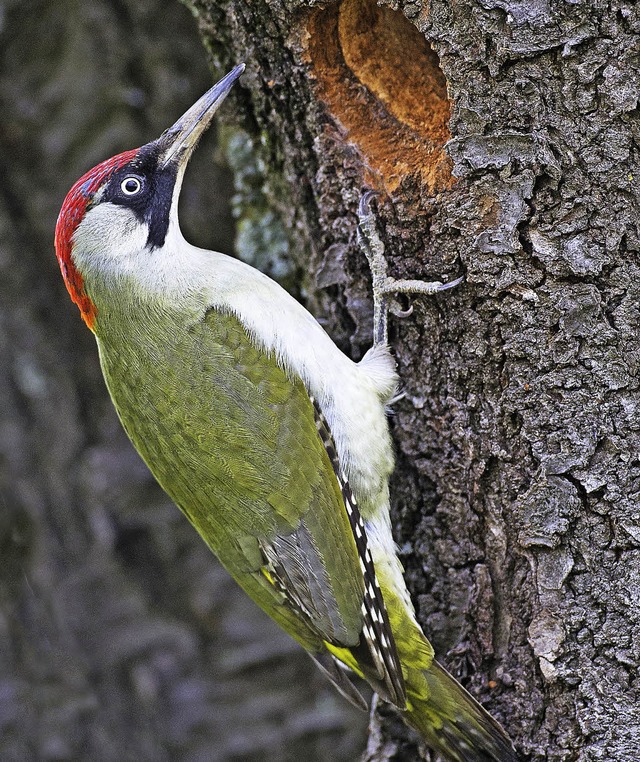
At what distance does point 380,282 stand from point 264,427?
566mm

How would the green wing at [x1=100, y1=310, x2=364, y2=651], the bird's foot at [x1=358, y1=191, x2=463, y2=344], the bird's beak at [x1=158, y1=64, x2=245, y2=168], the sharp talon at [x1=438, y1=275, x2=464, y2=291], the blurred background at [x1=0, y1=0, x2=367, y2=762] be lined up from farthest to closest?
the blurred background at [x1=0, y1=0, x2=367, y2=762], the bird's beak at [x1=158, y1=64, x2=245, y2=168], the green wing at [x1=100, y1=310, x2=364, y2=651], the bird's foot at [x1=358, y1=191, x2=463, y2=344], the sharp talon at [x1=438, y1=275, x2=464, y2=291]

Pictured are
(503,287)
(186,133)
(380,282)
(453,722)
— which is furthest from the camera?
(186,133)

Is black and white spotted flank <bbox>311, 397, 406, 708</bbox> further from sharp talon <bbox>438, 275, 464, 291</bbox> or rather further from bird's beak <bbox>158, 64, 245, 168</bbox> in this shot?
bird's beak <bbox>158, 64, 245, 168</bbox>

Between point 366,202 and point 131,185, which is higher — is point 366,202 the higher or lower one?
the lower one

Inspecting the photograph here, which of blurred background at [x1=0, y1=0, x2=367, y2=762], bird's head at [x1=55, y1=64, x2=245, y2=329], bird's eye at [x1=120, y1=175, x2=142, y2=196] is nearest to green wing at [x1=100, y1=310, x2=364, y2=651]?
bird's head at [x1=55, y1=64, x2=245, y2=329]

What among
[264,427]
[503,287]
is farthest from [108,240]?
[503,287]

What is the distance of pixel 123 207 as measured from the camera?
297cm

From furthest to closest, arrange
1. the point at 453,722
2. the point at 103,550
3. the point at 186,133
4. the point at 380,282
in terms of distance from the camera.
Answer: the point at 103,550
the point at 186,133
the point at 380,282
the point at 453,722

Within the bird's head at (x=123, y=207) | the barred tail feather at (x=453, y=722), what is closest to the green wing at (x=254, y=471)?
the barred tail feather at (x=453, y=722)

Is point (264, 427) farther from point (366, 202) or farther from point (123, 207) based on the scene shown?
point (123, 207)

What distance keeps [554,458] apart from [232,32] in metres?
1.62

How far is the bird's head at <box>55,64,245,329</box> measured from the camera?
2.92m

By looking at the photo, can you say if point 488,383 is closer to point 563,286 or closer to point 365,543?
point 563,286

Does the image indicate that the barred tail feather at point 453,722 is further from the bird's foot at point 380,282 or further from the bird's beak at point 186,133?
the bird's beak at point 186,133
